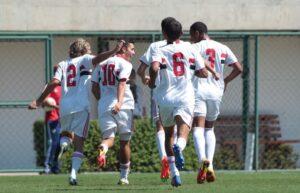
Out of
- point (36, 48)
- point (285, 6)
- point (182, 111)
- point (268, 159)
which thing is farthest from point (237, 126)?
point (182, 111)

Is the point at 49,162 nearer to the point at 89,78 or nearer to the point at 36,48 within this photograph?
the point at 36,48

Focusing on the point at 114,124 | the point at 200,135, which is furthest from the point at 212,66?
the point at 114,124

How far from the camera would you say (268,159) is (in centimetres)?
2247

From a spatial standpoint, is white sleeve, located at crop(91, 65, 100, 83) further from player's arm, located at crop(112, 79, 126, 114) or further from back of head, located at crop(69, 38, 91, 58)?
player's arm, located at crop(112, 79, 126, 114)

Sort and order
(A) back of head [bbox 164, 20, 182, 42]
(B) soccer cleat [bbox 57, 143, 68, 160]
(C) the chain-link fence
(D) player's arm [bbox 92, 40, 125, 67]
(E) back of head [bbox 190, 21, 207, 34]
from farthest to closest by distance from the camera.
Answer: (C) the chain-link fence < (B) soccer cleat [bbox 57, 143, 68, 160] < (E) back of head [bbox 190, 21, 207, 34] < (D) player's arm [bbox 92, 40, 125, 67] < (A) back of head [bbox 164, 20, 182, 42]

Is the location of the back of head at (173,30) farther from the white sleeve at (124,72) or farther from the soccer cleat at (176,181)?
the soccer cleat at (176,181)

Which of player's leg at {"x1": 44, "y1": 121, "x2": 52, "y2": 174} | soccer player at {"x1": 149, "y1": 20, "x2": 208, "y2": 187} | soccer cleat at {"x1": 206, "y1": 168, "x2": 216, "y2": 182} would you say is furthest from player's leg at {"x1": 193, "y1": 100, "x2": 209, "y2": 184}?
player's leg at {"x1": 44, "y1": 121, "x2": 52, "y2": 174}

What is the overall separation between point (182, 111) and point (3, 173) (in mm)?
7685

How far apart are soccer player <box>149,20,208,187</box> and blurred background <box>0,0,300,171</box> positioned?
267 inches

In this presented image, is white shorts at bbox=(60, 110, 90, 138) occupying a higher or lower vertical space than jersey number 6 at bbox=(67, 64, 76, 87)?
lower

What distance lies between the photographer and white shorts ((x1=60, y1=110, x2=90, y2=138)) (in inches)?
602

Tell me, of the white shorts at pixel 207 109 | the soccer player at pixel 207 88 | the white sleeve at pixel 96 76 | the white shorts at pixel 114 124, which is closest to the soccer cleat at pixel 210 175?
the soccer player at pixel 207 88

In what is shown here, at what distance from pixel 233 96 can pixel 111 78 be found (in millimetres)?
8875

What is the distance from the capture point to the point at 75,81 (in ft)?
50.1
